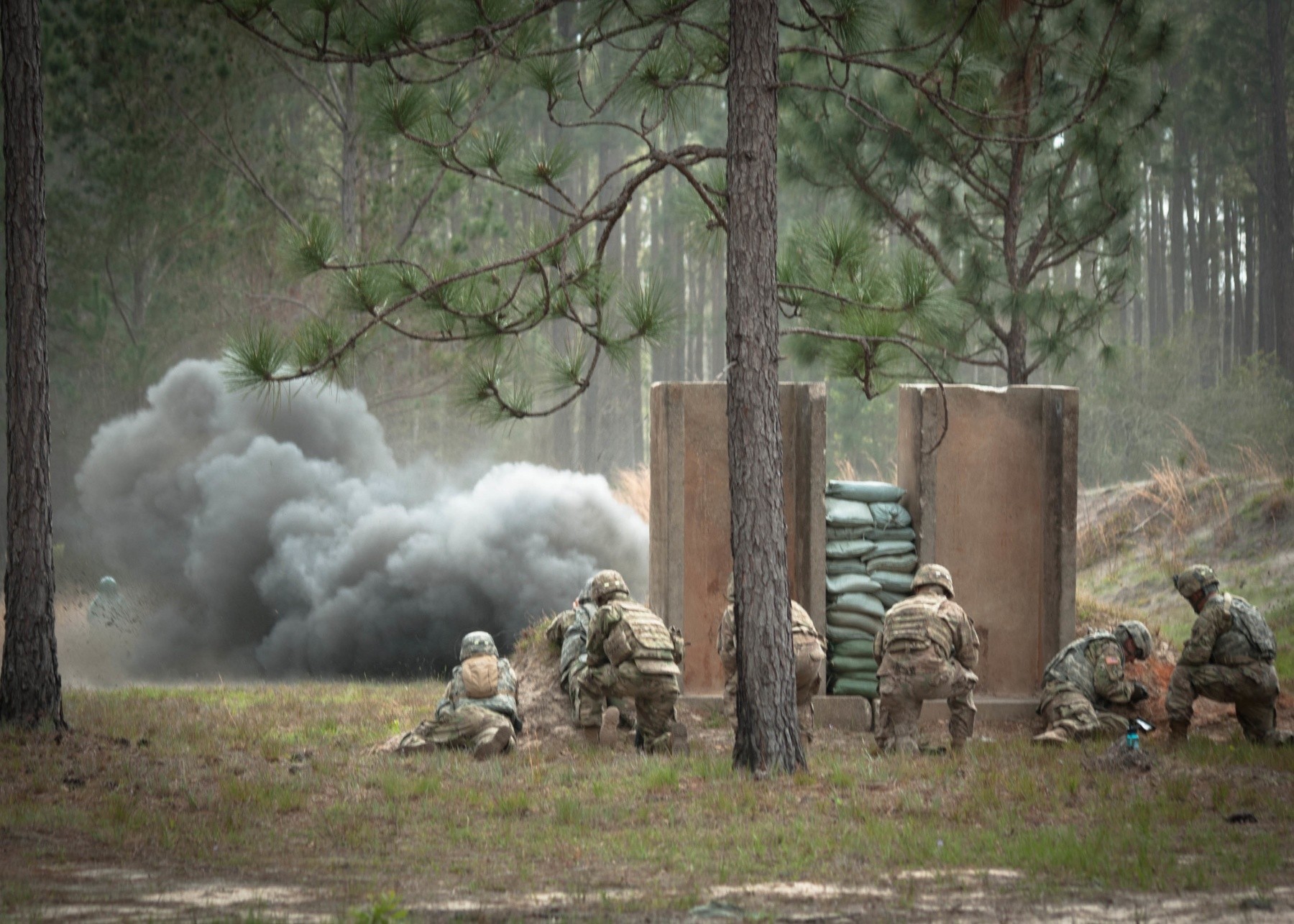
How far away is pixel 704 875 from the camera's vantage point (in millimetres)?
5270

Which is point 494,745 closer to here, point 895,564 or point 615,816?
point 615,816

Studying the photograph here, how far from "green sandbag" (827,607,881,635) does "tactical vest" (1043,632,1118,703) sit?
1.29 meters

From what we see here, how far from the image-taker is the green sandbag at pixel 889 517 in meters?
9.92

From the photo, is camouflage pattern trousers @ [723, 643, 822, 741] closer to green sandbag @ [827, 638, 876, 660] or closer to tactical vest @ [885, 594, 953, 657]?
tactical vest @ [885, 594, 953, 657]

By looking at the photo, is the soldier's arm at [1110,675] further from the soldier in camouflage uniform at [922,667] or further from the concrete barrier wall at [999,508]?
the soldier in camouflage uniform at [922,667]

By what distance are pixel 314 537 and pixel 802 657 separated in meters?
9.69

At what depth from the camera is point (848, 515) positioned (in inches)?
389

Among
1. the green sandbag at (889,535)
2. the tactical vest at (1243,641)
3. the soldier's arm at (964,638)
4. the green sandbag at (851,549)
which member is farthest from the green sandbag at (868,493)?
the tactical vest at (1243,641)

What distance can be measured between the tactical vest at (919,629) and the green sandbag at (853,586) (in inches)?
49.9


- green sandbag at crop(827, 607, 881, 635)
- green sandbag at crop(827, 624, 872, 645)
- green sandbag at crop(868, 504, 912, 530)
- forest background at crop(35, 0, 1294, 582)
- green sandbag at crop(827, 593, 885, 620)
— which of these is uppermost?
forest background at crop(35, 0, 1294, 582)

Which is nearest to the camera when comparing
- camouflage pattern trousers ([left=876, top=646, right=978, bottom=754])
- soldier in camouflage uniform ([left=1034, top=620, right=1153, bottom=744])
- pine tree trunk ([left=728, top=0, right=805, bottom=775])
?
pine tree trunk ([left=728, top=0, right=805, bottom=775])

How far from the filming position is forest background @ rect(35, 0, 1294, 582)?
61.5 feet

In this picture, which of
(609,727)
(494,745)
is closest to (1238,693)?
(609,727)

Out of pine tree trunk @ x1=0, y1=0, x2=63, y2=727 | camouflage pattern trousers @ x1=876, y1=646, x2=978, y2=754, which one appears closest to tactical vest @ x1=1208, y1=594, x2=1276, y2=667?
camouflage pattern trousers @ x1=876, y1=646, x2=978, y2=754
